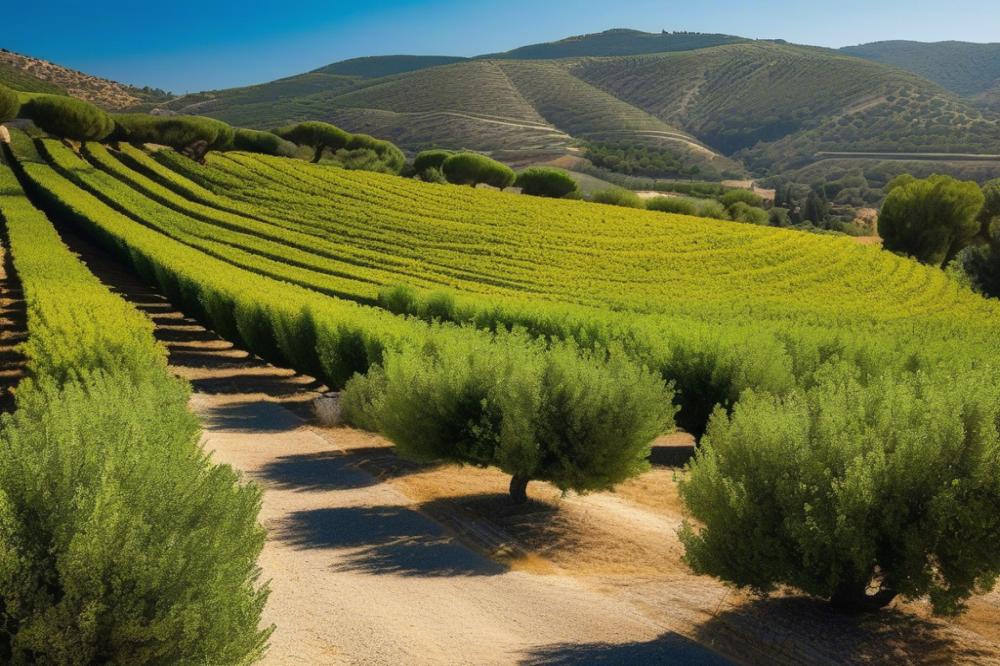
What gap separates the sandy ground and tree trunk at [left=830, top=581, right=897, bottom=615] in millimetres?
113

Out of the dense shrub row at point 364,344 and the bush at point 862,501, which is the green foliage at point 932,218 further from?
the bush at point 862,501

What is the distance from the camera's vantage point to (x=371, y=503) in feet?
42.1

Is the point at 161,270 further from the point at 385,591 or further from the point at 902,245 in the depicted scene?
the point at 902,245

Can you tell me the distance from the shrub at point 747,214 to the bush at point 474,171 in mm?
18579

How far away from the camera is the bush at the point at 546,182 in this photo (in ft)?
252

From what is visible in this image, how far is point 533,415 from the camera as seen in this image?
41.1ft

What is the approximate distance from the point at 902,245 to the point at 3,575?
6501 cm

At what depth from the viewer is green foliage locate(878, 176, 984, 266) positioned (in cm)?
6112

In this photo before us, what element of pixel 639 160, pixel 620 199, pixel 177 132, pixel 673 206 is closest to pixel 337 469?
pixel 673 206

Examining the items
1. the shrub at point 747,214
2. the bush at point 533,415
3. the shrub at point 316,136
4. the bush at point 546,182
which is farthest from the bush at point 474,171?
the bush at point 533,415

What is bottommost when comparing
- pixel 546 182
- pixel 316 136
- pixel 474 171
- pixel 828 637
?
pixel 828 637

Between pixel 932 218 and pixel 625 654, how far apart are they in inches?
2392

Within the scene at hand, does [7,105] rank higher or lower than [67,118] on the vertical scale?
higher

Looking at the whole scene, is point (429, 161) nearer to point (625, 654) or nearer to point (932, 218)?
point (932, 218)
